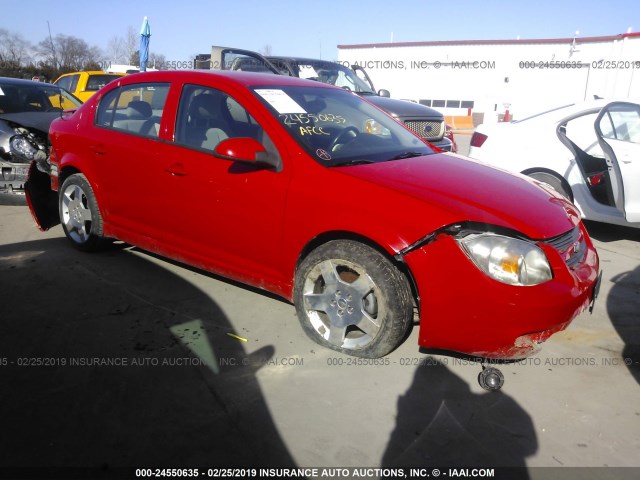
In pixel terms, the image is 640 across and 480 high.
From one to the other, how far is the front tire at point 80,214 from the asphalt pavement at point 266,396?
694 millimetres

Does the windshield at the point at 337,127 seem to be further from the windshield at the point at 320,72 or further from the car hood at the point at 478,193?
the windshield at the point at 320,72

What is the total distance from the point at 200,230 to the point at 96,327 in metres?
0.94

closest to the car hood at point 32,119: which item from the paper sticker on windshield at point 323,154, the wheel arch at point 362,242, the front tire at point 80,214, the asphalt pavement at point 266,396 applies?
the front tire at point 80,214

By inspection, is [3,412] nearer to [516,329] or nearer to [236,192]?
[236,192]

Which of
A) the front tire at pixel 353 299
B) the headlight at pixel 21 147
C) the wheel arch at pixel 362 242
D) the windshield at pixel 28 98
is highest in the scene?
the windshield at pixel 28 98

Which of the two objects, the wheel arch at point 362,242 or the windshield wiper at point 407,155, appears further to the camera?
the windshield wiper at point 407,155

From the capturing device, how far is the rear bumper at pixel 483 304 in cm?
259

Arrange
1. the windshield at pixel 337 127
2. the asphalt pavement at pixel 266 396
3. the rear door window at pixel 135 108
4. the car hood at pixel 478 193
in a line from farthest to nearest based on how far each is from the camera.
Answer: the rear door window at pixel 135 108 < the windshield at pixel 337 127 < the car hood at pixel 478 193 < the asphalt pavement at pixel 266 396

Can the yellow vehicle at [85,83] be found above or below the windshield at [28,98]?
above

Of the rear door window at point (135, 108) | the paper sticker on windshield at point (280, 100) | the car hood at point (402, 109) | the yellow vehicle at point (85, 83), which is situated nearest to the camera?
the paper sticker on windshield at point (280, 100)

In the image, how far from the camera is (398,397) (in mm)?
2770

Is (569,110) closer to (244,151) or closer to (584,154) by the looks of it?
(584,154)

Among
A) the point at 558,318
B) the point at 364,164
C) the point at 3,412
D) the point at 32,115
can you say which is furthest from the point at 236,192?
the point at 32,115

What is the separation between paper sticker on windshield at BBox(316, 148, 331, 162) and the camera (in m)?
3.17
